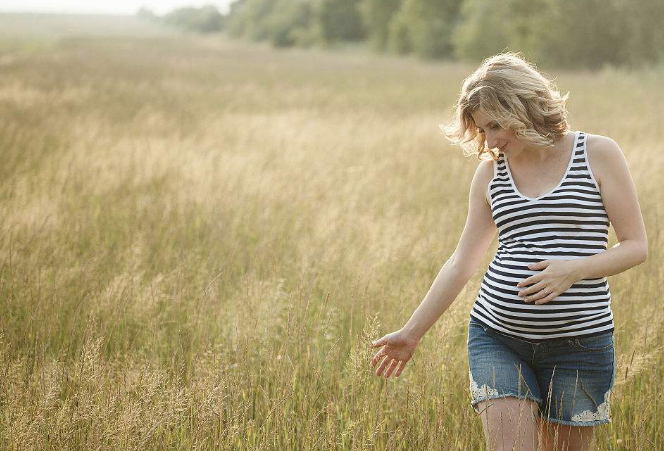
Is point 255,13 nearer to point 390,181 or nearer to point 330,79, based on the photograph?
point 330,79

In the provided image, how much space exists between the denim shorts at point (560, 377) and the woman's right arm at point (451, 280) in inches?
9.3

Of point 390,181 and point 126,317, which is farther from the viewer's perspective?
point 390,181

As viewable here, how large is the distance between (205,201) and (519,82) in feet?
13.0

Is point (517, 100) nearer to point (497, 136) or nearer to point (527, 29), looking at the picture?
point (497, 136)

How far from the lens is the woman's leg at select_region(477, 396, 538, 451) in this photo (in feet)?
6.26

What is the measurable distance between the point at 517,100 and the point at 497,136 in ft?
0.43

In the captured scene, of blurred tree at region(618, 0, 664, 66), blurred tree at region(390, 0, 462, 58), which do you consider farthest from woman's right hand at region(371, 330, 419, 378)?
blurred tree at region(390, 0, 462, 58)

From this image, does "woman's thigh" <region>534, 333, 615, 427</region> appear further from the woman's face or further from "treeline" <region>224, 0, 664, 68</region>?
"treeline" <region>224, 0, 664, 68</region>

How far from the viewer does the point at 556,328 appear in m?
2.01

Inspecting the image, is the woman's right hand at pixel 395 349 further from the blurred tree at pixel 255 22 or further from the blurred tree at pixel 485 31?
the blurred tree at pixel 255 22

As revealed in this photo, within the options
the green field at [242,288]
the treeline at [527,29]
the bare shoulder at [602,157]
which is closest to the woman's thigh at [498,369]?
the green field at [242,288]

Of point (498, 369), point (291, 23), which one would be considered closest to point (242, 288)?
point (498, 369)

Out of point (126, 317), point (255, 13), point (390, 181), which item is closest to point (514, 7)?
point (390, 181)

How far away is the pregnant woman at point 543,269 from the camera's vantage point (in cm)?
199
